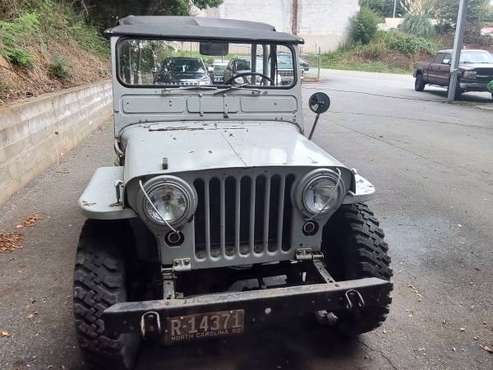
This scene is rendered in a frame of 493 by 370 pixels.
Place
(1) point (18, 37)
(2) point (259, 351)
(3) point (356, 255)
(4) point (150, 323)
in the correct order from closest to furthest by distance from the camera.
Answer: (4) point (150, 323), (3) point (356, 255), (2) point (259, 351), (1) point (18, 37)

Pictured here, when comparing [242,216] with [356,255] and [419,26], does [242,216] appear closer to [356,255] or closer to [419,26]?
[356,255]

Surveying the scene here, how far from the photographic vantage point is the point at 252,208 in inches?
103

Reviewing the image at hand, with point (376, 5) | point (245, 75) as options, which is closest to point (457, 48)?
point (245, 75)

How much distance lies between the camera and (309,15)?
36.8 metres

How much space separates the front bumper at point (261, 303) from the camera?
7.25 ft

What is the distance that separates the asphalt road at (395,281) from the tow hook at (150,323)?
73cm

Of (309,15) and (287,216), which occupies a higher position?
(309,15)

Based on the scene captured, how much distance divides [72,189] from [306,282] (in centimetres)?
414

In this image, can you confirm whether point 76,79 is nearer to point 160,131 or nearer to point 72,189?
point 72,189

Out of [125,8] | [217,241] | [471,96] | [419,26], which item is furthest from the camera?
[419,26]

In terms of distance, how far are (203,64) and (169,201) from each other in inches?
87.3

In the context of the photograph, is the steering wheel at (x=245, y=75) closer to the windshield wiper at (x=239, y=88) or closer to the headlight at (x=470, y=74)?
the windshield wiper at (x=239, y=88)

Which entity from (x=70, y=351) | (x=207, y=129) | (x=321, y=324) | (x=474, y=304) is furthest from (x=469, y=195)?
(x=70, y=351)

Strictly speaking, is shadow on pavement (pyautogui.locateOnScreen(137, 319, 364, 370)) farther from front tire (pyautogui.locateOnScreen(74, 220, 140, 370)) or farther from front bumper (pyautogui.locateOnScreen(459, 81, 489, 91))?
front bumper (pyautogui.locateOnScreen(459, 81, 489, 91))
